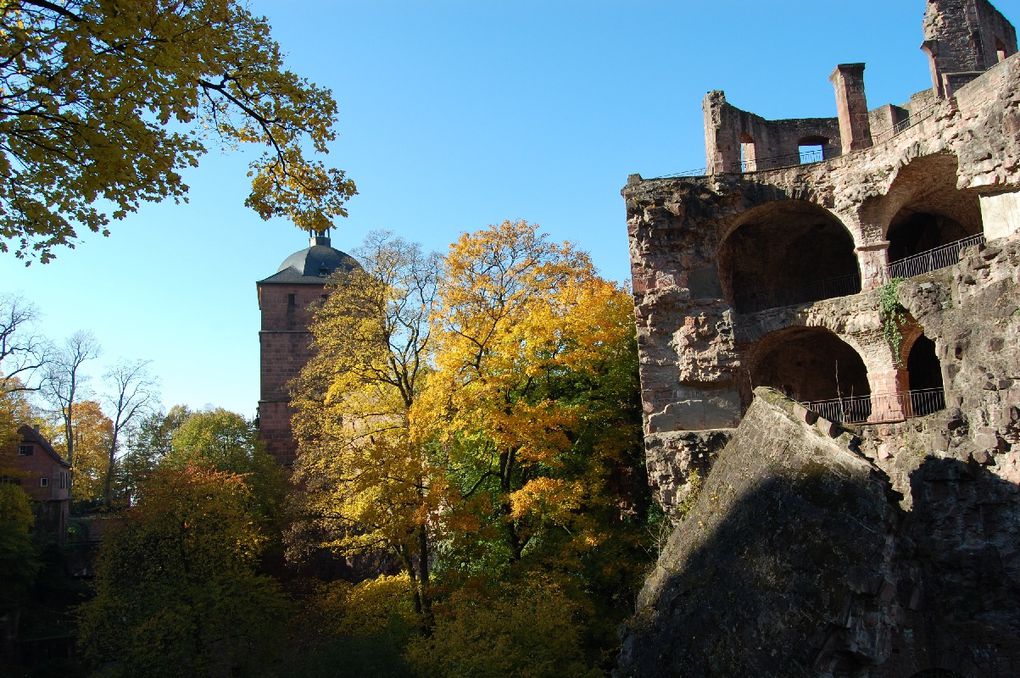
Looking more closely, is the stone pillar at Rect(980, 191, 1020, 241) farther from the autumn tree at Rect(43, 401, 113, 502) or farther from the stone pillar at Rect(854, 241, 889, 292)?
the autumn tree at Rect(43, 401, 113, 502)

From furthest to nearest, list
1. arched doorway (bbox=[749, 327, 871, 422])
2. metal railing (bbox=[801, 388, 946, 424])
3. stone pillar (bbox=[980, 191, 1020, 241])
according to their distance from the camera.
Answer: arched doorway (bbox=[749, 327, 871, 422]) → metal railing (bbox=[801, 388, 946, 424]) → stone pillar (bbox=[980, 191, 1020, 241])

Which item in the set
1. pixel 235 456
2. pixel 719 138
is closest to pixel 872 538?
pixel 719 138

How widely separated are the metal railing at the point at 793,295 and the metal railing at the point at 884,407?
3.46 meters

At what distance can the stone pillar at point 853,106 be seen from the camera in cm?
2092

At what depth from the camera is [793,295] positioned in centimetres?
2181

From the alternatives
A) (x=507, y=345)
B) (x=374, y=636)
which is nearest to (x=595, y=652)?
(x=374, y=636)

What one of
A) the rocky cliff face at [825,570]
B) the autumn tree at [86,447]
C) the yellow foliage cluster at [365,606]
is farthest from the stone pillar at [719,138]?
the autumn tree at [86,447]

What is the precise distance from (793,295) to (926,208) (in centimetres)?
404

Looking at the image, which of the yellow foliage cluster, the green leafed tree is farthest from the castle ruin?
the green leafed tree

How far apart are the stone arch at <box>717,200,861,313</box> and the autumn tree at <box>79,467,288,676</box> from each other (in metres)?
14.6

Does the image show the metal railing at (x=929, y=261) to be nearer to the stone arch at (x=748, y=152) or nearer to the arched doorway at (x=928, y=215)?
the arched doorway at (x=928, y=215)

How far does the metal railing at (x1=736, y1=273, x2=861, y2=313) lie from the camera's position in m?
21.6

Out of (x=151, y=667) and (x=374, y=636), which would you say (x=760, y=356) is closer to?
(x=374, y=636)

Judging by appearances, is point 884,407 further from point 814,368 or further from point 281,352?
point 281,352
